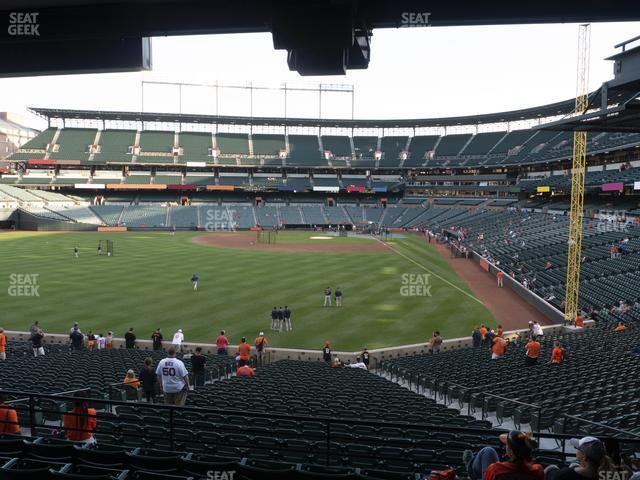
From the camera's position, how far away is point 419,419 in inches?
368

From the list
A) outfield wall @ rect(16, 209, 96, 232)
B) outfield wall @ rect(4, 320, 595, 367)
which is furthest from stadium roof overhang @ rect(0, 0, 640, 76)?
outfield wall @ rect(16, 209, 96, 232)

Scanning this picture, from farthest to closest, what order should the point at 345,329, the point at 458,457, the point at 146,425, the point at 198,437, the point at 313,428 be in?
the point at 345,329
the point at 313,428
the point at 146,425
the point at 198,437
the point at 458,457

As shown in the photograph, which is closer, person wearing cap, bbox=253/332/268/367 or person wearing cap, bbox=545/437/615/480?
person wearing cap, bbox=545/437/615/480

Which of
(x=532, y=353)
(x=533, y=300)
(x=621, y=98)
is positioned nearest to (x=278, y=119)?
(x=533, y=300)

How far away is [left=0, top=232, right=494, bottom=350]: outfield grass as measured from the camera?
24719 mm

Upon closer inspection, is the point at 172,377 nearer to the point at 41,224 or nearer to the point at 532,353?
the point at 532,353

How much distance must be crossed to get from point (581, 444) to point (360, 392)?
8.56 meters

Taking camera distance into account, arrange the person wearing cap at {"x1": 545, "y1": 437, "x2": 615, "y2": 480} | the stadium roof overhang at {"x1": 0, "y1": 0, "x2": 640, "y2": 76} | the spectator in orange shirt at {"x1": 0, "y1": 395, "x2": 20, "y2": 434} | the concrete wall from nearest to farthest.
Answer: the person wearing cap at {"x1": 545, "y1": 437, "x2": 615, "y2": 480} < the stadium roof overhang at {"x1": 0, "y1": 0, "x2": 640, "y2": 76} < the spectator in orange shirt at {"x1": 0, "y1": 395, "x2": 20, "y2": 434} < the concrete wall

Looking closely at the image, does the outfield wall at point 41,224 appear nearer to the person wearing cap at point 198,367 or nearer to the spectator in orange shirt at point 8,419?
the person wearing cap at point 198,367

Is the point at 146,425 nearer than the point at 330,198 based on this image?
Yes

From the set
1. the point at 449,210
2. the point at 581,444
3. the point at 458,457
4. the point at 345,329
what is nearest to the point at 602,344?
the point at 345,329

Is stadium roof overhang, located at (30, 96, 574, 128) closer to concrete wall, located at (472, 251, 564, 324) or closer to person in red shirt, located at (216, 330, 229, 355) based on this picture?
concrete wall, located at (472, 251, 564, 324)

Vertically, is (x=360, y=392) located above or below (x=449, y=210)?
below

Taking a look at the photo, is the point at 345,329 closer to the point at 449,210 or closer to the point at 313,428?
the point at 313,428
